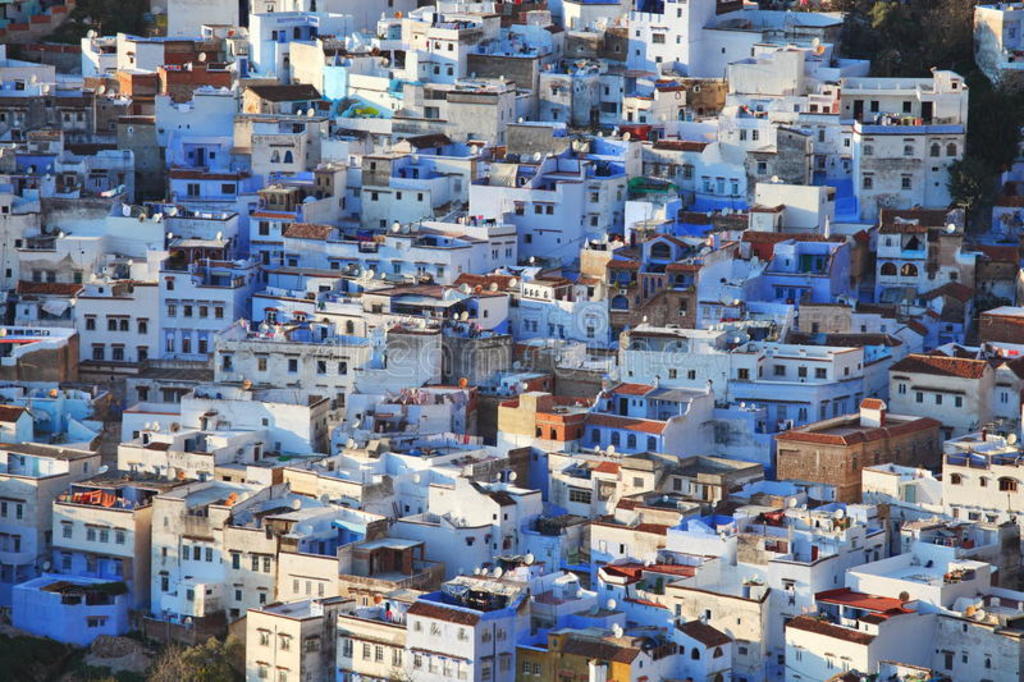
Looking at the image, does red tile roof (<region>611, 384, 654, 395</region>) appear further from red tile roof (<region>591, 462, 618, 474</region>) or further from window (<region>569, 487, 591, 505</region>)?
window (<region>569, 487, 591, 505</region>)

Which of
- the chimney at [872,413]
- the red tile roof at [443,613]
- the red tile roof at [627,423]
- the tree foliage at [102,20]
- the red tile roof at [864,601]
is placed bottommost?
the red tile roof at [443,613]

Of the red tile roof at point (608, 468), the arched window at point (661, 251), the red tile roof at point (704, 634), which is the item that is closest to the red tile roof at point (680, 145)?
the arched window at point (661, 251)

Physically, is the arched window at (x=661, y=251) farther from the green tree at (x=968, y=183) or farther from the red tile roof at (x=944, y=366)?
the green tree at (x=968, y=183)

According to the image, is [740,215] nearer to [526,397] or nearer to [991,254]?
[991,254]

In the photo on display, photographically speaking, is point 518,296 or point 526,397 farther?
point 518,296

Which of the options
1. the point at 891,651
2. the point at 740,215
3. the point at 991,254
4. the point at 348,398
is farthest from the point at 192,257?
the point at 891,651

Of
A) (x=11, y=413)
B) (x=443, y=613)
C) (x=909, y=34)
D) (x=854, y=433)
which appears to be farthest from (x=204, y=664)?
(x=909, y=34)

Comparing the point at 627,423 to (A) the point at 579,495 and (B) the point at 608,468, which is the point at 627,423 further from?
(A) the point at 579,495
